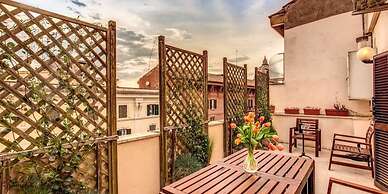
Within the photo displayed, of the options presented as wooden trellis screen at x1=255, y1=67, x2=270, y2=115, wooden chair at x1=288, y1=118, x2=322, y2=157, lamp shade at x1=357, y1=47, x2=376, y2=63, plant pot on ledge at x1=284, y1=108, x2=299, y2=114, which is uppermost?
lamp shade at x1=357, y1=47, x2=376, y2=63

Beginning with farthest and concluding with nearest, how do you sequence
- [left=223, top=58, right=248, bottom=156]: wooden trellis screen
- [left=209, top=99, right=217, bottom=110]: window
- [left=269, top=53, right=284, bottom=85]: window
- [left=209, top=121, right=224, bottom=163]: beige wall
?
[left=209, top=99, right=217, bottom=110]: window, [left=269, top=53, right=284, bottom=85]: window, [left=223, top=58, right=248, bottom=156]: wooden trellis screen, [left=209, top=121, right=224, bottom=163]: beige wall

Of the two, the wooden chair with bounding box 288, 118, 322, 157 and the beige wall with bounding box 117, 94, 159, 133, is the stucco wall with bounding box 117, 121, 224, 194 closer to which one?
the wooden chair with bounding box 288, 118, 322, 157

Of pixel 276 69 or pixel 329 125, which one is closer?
pixel 329 125

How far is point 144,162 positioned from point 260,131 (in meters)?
1.55

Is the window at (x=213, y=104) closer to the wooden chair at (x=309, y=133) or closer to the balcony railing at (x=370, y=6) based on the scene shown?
the wooden chair at (x=309, y=133)

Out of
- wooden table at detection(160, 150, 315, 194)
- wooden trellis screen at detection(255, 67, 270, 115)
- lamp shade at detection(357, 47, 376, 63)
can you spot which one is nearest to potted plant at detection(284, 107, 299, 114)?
wooden trellis screen at detection(255, 67, 270, 115)

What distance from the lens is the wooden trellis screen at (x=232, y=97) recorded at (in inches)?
193

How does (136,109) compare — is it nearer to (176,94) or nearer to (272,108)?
(272,108)

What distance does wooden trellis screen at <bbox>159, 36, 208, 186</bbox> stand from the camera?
10.5ft

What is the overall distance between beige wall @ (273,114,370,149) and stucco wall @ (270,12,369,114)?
1.50 feet

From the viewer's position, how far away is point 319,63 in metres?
6.45

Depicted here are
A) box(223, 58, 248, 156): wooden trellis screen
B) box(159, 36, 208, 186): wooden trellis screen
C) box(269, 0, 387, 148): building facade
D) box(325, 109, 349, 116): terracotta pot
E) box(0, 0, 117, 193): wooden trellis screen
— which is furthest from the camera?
box(325, 109, 349, 116): terracotta pot

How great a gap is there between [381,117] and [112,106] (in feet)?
11.9

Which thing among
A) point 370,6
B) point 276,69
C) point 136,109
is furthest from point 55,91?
point 136,109
